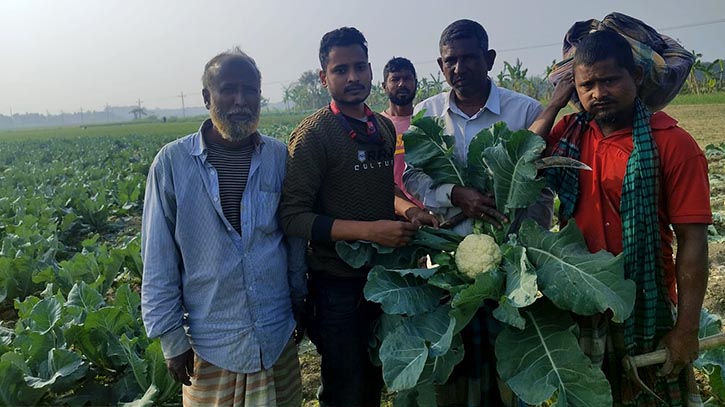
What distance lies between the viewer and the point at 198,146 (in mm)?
2209

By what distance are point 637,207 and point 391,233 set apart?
3.01 ft

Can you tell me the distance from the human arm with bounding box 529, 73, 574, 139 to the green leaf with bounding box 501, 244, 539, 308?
0.55m

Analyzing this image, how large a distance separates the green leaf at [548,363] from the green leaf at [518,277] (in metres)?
0.16

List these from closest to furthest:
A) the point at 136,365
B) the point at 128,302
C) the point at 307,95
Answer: the point at 136,365, the point at 128,302, the point at 307,95

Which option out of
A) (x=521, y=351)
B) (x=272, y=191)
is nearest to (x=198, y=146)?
(x=272, y=191)

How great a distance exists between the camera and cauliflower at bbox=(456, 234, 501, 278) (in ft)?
6.33

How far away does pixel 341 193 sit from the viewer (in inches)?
88.8

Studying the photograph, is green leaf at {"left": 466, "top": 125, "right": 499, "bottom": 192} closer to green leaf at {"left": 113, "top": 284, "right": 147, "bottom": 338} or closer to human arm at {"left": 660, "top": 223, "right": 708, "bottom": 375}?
human arm at {"left": 660, "top": 223, "right": 708, "bottom": 375}

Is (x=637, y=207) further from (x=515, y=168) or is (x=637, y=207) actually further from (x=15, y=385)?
(x=15, y=385)

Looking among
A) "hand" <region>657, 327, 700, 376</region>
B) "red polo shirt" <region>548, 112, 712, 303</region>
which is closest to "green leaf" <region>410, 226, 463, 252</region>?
"red polo shirt" <region>548, 112, 712, 303</region>

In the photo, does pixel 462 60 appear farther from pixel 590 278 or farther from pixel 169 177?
pixel 169 177

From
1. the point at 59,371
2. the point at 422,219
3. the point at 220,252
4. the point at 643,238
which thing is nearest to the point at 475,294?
the point at 422,219

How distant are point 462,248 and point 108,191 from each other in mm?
10051

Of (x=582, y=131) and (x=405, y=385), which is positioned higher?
(x=582, y=131)
